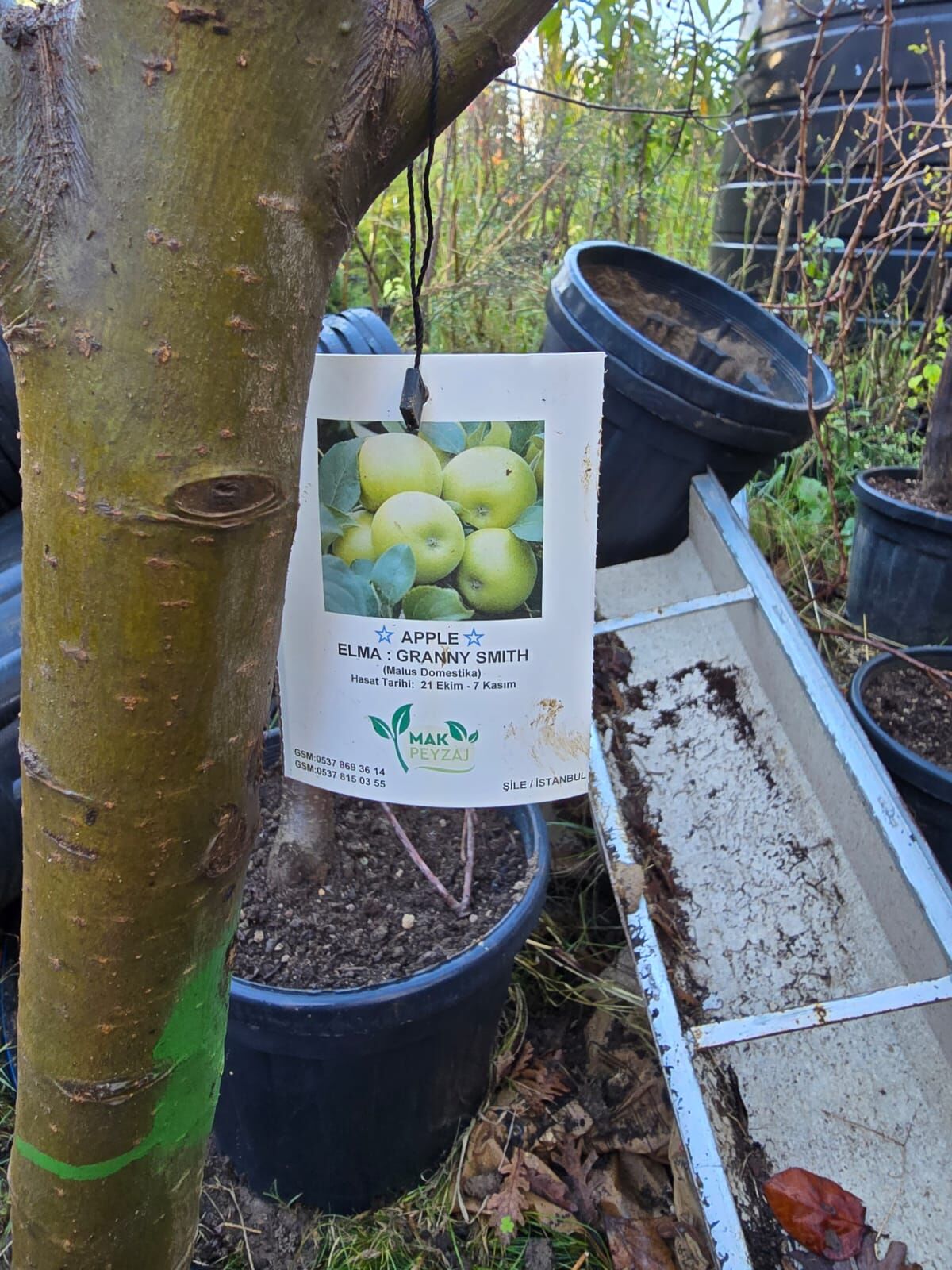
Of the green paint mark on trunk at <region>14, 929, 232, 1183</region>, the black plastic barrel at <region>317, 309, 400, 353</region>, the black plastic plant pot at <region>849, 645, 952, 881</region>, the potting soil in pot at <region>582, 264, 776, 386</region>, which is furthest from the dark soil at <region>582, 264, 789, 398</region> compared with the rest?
the green paint mark on trunk at <region>14, 929, 232, 1183</region>

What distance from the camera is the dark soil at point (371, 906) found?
47.2 inches

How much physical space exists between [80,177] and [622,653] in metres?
1.84

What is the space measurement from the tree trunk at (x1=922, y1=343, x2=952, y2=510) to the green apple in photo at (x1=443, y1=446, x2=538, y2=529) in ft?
6.49

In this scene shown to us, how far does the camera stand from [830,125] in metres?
3.51

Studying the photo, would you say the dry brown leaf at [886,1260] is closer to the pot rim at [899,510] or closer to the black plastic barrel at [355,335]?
the black plastic barrel at [355,335]

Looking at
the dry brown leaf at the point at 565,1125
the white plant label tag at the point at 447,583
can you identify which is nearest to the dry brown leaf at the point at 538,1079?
the dry brown leaf at the point at 565,1125

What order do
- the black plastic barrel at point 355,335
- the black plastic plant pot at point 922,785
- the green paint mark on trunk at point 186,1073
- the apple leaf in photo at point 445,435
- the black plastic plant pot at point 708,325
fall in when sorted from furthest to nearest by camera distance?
the black plastic plant pot at point 708,325 < the black plastic plant pot at point 922,785 < the black plastic barrel at point 355,335 < the apple leaf in photo at point 445,435 < the green paint mark on trunk at point 186,1073

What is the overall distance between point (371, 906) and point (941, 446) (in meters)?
1.94

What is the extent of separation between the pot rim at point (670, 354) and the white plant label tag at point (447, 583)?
4.28 feet

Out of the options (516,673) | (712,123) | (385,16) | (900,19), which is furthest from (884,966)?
(712,123)

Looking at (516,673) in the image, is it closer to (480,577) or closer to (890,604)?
(480,577)

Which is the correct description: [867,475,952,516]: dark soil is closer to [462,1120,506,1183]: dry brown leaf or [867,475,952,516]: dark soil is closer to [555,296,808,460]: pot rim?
[555,296,808,460]: pot rim

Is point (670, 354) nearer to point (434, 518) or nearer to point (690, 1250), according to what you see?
point (434, 518)

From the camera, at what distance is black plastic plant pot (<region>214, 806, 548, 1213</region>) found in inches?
44.5
